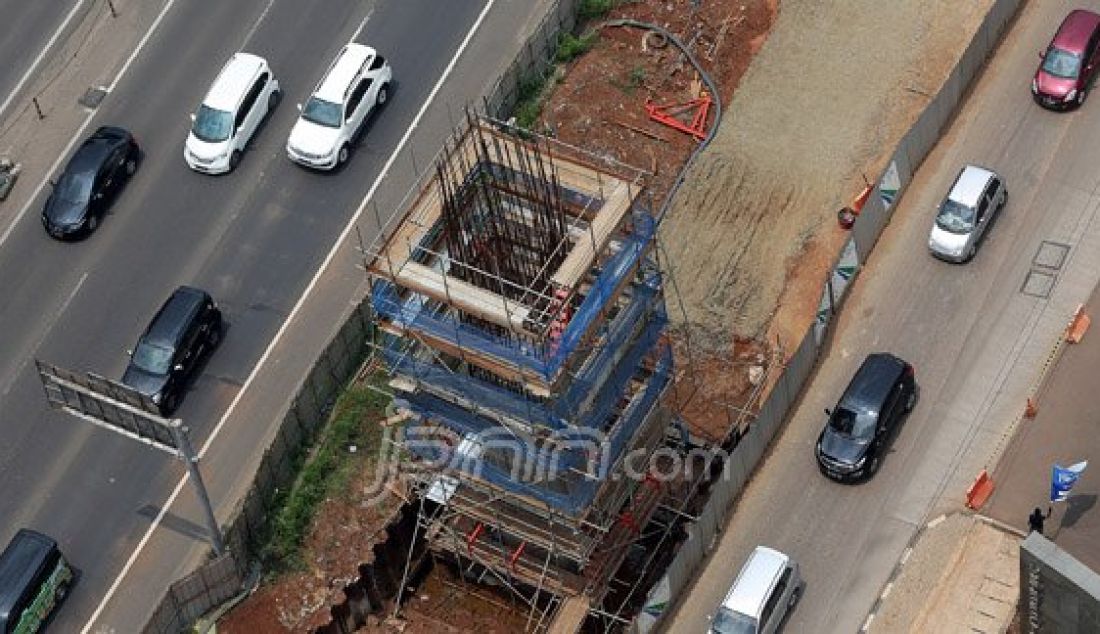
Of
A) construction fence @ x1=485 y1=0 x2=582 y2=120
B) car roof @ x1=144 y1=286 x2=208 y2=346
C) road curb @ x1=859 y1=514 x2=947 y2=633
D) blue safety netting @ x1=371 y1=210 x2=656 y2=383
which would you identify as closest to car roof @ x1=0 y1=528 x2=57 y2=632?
car roof @ x1=144 y1=286 x2=208 y2=346

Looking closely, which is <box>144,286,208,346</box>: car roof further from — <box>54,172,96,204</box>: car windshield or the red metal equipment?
the red metal equipment

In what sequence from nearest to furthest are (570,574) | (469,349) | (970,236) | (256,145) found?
(469,349), (570,574), (970,236), (256,145)

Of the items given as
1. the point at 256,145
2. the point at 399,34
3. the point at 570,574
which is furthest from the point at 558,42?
the point at 570,574

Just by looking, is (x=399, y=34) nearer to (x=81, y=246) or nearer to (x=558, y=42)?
(x=558, y=42)

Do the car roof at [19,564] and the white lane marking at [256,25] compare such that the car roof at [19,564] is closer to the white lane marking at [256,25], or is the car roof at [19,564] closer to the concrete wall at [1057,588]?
the white lane marking at [256,25]

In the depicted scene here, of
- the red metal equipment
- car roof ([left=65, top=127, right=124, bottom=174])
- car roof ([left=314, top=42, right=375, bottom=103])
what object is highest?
the red metal equipment

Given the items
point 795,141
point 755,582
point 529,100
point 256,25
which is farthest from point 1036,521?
point 256,25
